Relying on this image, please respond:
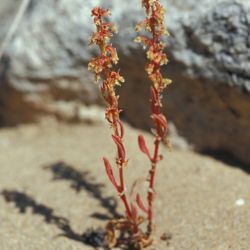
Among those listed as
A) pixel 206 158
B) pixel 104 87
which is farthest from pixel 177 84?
pixel 104 87

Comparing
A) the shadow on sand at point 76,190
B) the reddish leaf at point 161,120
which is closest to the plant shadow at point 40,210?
the shadow on sand at point 76,190

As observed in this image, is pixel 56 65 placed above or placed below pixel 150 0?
above

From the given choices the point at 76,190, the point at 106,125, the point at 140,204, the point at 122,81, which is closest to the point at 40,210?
the point at 76,190

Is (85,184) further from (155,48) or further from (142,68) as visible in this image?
(155,48)

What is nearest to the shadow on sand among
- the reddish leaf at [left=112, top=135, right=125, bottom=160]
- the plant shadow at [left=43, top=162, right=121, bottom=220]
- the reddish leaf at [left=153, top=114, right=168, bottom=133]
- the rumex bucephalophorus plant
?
the plant shadow at [left=43, top=162, right=121, bottom=220]

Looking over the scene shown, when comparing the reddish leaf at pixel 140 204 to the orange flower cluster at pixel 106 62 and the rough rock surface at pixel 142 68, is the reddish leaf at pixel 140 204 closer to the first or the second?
the orange flower cluster at pixel 106 62

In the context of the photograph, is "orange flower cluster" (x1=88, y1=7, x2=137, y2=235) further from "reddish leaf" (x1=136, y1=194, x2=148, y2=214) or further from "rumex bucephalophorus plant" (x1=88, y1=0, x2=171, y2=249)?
"reddish leaf" (x1=136, y1=194, x2=148, y2=214)

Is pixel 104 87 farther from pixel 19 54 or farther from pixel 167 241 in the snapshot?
pixel 19 54

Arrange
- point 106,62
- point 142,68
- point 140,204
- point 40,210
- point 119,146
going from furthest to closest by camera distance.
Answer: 1. point 142,68
2. point 40,210
3. point 140,204
4. point 119,146
5. point 106,62
